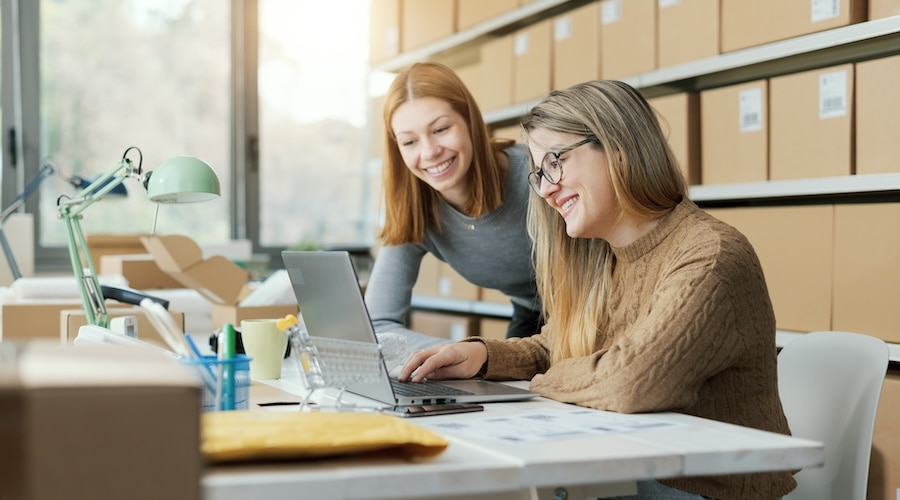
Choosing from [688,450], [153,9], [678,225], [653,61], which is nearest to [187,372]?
[688,450]

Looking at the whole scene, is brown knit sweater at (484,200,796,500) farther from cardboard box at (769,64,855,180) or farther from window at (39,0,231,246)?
window at (39,0,231,246)

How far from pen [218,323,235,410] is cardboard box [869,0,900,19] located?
161 cm

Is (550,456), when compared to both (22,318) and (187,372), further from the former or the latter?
(22,318)

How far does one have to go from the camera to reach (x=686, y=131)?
8.23ft

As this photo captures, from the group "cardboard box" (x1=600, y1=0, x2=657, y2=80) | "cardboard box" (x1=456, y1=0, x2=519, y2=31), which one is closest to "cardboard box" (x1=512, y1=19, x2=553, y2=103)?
"cardboard box" (x1=456, y1=0, x2=519, y2=31)

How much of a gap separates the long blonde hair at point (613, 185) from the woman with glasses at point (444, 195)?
0.46 m

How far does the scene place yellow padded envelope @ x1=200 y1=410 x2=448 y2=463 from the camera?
82cm

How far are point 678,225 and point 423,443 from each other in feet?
2.34

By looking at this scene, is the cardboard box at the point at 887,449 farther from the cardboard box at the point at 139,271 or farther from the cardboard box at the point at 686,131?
the cardboard box at the point at 139,271

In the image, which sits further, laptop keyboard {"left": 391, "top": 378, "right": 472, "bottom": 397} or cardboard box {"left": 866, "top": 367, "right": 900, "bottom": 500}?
cardboard box {"left": 866, "top": 367, "right": 900, "bottom": 500}

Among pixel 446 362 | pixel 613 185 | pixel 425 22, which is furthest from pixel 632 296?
pixel 425 22

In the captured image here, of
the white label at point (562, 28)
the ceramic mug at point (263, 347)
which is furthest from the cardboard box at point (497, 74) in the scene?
the ceramic mug at point (263, 347)

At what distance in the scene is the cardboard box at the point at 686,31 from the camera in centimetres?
246

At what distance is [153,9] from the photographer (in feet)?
14.0
